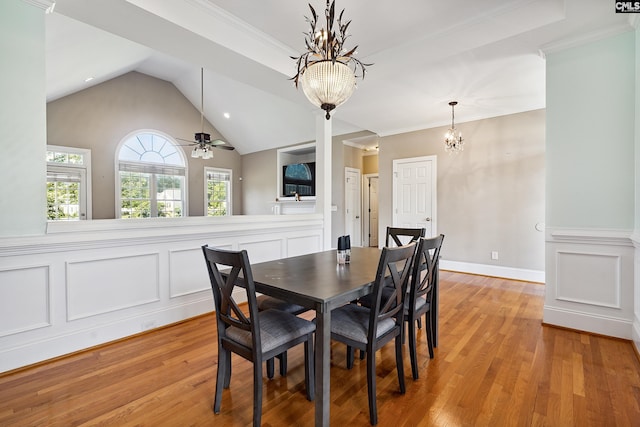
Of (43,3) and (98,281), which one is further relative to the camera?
(98,281)

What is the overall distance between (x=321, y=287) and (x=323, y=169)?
3003 millimetres

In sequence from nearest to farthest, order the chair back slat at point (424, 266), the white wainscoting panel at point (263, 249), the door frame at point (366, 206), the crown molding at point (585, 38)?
the chair back slat at point (424, 266) → the crown molding at point (585, 38) → the white wainscoting panel at point (263, 249) → the door frame at point (366, 206)

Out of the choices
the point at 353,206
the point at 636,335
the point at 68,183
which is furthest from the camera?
the point at 353,206

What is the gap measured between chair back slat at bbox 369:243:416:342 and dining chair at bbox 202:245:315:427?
1.29 feet

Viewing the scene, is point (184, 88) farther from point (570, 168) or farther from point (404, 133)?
point (570, 168)

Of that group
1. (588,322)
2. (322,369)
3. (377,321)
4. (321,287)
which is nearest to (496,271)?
(588,322)

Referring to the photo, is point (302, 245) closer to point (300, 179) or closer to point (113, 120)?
point (300, 179)

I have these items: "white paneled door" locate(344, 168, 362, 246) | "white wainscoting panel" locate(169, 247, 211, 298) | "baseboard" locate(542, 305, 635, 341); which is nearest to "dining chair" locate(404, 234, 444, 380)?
"baseboard" locate(542, 305, 635, 341)

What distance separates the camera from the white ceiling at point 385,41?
7.57 feet

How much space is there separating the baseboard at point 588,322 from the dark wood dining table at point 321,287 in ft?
6.41

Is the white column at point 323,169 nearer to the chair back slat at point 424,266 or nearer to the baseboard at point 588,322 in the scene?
the chair back slat at point 424,266

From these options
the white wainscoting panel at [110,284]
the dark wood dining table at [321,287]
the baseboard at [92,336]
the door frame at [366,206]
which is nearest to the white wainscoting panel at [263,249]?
the baseboard at [92,336]

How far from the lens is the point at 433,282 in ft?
7.48

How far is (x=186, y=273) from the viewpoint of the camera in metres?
2.91
